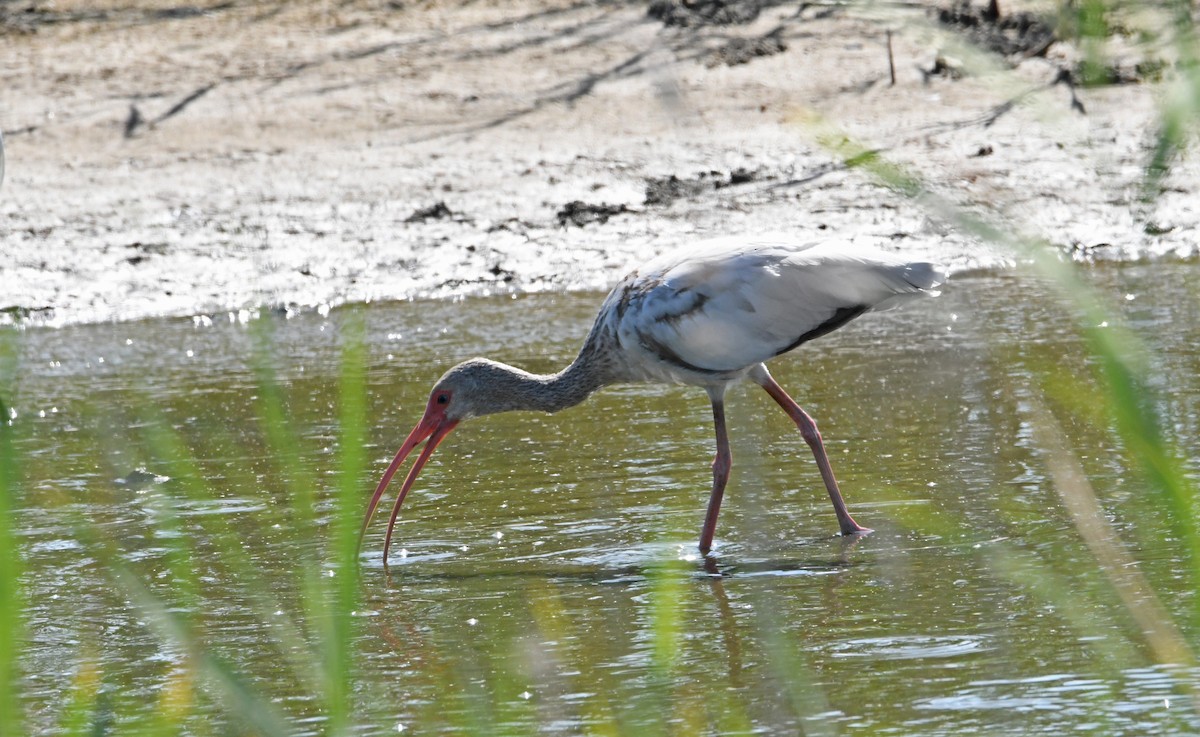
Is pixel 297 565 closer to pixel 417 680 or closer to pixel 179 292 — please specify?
pixel 417 680

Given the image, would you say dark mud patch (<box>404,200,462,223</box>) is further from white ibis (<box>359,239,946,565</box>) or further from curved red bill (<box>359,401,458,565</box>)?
white ibis (<box>359,239,946,565</box>)

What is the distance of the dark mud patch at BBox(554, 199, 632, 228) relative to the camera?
1211 centimetres

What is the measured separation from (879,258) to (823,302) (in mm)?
234

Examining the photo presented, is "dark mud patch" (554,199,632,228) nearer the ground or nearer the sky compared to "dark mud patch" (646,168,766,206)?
nearer the ground

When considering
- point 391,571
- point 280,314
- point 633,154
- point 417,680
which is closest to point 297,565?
point 391,571

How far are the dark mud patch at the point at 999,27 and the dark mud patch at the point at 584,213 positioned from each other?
3269mm

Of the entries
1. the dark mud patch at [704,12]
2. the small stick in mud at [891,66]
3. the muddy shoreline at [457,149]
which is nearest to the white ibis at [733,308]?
the muddy shoreline at [457,149]

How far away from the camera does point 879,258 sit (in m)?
6.29

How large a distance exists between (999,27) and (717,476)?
30.2 feet

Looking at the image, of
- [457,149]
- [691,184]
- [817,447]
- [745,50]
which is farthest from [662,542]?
[745,50]

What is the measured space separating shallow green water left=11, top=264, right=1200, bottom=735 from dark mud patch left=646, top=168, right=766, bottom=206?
2536 mm

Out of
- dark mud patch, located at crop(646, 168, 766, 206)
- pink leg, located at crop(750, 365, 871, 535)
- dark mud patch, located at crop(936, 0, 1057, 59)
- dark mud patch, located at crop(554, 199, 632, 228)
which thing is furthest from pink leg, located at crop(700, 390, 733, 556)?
dark mud patch, located at crop(936, 0, 1057, 59)

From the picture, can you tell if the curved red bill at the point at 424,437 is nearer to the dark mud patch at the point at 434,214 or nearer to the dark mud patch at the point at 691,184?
the dark mud patch at the point at 434,214

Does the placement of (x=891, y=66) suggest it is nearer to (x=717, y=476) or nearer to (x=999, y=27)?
(x=999, y=27)
